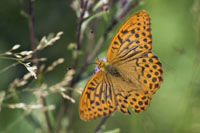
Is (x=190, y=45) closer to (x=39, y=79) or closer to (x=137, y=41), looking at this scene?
(x=137, y=41)

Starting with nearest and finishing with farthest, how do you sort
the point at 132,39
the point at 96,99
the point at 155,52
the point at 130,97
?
the point at 96,99 < the point at 130,97 < the point at 132,39 < the point at 155,52

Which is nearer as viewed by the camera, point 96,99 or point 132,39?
point 96,99

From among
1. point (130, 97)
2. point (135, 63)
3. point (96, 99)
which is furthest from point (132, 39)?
point (96, 99)

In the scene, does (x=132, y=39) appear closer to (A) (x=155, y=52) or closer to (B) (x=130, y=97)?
(B) (x=130, y=97)

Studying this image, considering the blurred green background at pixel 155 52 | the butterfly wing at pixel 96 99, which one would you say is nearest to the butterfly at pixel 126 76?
the butterfly wing at pixel 96 99

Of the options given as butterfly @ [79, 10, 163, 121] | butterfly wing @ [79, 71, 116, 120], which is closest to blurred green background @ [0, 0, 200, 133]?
butterfly @ [79, 10, 163, 121]

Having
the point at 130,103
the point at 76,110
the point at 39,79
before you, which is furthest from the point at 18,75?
the point at 130,103

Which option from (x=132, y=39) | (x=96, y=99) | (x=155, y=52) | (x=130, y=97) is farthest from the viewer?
(x=155, y=52)

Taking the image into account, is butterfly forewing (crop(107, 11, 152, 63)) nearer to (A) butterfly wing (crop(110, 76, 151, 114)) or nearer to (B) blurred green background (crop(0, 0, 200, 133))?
(A) butterfly wing (crop(110, 76, 151, 114))

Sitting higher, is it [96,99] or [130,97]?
[96,99]
